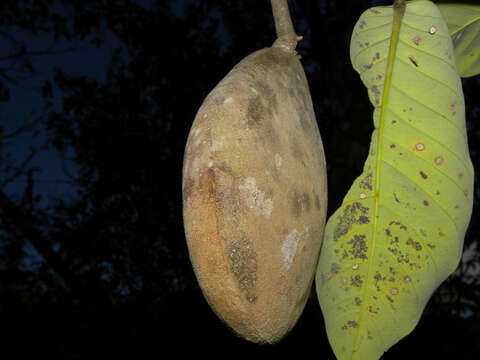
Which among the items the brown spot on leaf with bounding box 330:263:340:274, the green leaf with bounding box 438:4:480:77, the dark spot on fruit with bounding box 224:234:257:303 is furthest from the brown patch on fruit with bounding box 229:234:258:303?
the green leaf with bounding box 438:4:480:77

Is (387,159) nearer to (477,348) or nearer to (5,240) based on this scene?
(5,240)

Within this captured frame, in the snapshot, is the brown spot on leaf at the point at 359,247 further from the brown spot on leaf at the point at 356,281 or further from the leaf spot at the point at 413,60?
the leaf spot at the point at 413,60

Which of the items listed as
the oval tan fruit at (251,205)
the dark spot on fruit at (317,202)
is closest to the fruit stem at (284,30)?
the oval tan fruit at (251,205)

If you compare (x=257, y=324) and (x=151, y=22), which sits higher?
(x=151, y=22)

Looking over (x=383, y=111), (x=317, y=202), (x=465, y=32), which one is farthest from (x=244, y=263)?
(x=465, y=32)

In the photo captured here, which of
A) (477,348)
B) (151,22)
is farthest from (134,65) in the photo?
(477,348)

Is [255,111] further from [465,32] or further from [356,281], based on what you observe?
[465,32]
